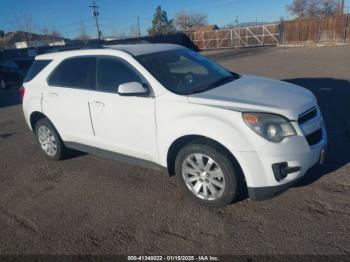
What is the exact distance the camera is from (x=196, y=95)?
347 centimetres

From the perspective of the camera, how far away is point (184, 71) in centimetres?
434

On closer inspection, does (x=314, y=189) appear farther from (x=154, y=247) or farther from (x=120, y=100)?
(x=120, y=100)

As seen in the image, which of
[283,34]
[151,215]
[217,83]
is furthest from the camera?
[283,34]

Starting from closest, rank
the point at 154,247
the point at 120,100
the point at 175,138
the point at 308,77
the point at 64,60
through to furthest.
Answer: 1. the point at 154,247
2. the point at 175,138
3. the point at 120,100
4. the point at 64,60
5. the point at 308,77

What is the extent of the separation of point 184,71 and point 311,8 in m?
70.4

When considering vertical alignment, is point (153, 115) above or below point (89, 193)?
above

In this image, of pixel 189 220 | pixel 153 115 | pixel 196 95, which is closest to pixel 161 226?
pixel 189 220

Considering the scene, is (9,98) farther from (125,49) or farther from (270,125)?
(270,125)

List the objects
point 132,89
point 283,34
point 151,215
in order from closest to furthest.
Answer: point 151,215 → point 132,89 → point 283,34

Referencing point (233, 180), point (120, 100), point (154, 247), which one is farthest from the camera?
point (120, 100)

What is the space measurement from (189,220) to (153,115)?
1.24 meters

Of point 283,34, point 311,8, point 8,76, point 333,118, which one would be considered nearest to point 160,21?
point 311,8

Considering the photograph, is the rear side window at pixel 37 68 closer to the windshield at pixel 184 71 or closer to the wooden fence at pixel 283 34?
the windshield at pixel 184 71

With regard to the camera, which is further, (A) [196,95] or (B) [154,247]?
(A) [196,95]
